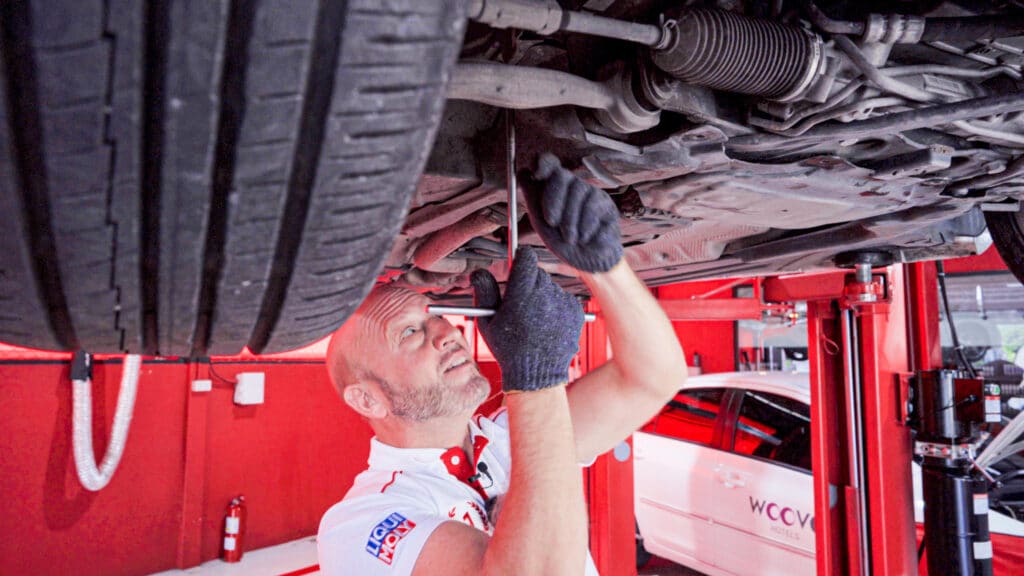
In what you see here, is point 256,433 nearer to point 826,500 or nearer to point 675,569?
point 675,569

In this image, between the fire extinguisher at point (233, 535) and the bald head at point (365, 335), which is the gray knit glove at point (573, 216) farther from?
the fire extinguisher at point (233, 535)

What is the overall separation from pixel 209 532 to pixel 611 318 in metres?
3.43

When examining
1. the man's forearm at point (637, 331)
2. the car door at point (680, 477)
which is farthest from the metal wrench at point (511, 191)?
the car door at point (680, 477)

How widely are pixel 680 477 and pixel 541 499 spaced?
108 inches

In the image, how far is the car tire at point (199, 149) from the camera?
1.34 feet

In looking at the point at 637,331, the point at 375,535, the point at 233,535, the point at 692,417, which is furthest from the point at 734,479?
the point at 233,535

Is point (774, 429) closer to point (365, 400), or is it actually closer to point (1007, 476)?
point (1007, 476)

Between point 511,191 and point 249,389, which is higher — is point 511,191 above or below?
above

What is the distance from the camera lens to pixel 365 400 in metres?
1.60

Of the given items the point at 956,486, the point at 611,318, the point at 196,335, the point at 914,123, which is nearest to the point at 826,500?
the point at 956,486

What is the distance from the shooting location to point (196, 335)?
2.12 ft

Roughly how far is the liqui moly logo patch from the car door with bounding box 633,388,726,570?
2520mm

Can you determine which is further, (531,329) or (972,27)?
(531,329)

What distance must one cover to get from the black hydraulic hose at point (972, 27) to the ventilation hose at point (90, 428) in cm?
349
